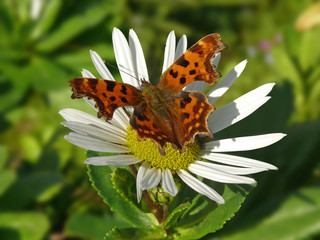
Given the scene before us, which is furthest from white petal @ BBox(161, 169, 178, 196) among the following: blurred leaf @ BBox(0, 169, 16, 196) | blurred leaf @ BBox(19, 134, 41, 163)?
blurred leaf @ BBox(19, 134, 41, 163)

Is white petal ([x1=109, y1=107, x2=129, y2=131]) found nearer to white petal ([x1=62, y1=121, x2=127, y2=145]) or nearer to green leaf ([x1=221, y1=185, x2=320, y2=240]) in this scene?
white petal ([x1=62, y1=121, x2=127, y2=145])

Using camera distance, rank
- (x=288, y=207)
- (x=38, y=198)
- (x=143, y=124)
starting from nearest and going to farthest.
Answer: (x=143, y=124) < (x=288, y=207) < (x=38, y=198)

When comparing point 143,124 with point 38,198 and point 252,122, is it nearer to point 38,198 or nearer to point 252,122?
point 252,122

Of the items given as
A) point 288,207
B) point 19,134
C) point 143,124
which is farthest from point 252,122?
point 19,134

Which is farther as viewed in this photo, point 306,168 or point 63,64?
point 63,64

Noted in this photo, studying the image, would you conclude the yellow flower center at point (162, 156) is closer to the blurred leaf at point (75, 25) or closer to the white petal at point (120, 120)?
the white petal at point (120, 120)

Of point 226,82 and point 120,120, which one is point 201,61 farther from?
point 120,120

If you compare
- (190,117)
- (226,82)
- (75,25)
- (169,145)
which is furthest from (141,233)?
(75,25)
